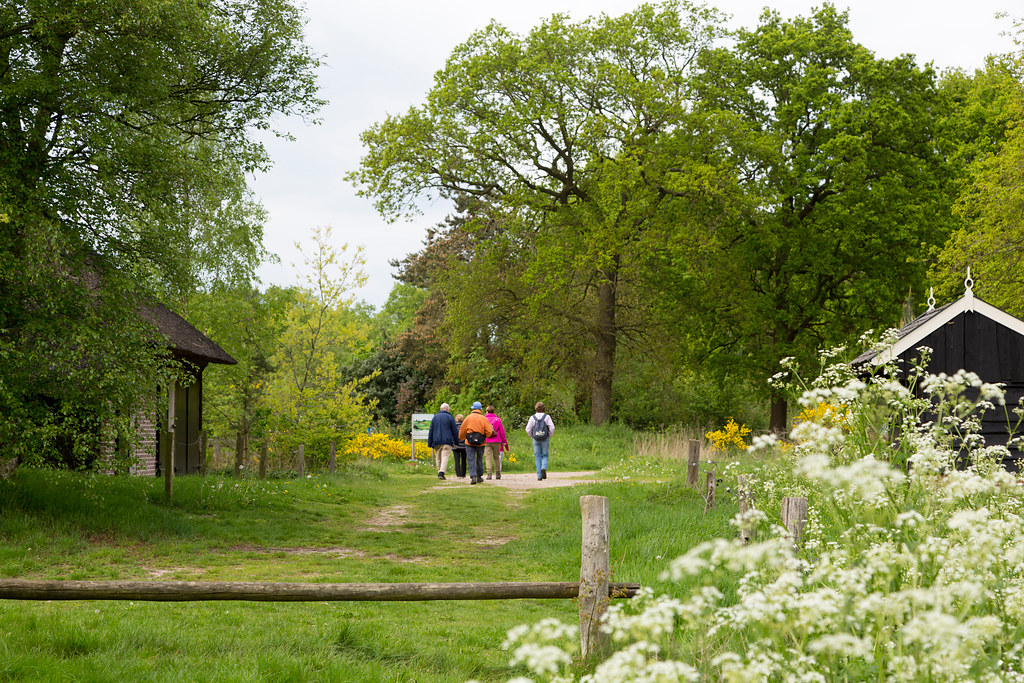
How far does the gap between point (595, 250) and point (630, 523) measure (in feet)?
54.1

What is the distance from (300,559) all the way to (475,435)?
8.58 m

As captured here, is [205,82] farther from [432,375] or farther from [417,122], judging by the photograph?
[432,375]

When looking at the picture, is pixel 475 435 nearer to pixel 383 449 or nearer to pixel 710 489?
pixel 710 489

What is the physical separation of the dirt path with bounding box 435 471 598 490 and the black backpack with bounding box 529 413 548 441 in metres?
1.09

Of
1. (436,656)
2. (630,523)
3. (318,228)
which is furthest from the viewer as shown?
(318,228)

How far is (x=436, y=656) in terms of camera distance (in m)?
6.26

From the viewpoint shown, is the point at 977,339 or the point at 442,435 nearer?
the point at 977,339

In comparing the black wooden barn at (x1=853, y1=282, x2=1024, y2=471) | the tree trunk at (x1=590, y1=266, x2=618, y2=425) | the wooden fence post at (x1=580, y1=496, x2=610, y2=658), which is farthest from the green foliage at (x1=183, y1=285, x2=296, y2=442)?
the wooden fence post at (x1=580, y1=496, x2=610, y2=658)

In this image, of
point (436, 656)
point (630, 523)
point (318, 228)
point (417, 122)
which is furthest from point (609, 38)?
point (436, 656)

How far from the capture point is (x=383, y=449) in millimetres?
26766

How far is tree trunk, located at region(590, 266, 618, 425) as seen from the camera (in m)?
29.0

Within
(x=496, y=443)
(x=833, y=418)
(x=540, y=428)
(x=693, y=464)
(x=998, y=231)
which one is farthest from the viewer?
(x=496, y=443)

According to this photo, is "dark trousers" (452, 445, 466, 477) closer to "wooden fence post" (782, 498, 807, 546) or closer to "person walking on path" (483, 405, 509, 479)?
"person walking on path" (483, 405, 509, 479)

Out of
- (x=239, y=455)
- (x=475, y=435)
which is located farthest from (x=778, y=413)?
(x=239, y=455)
